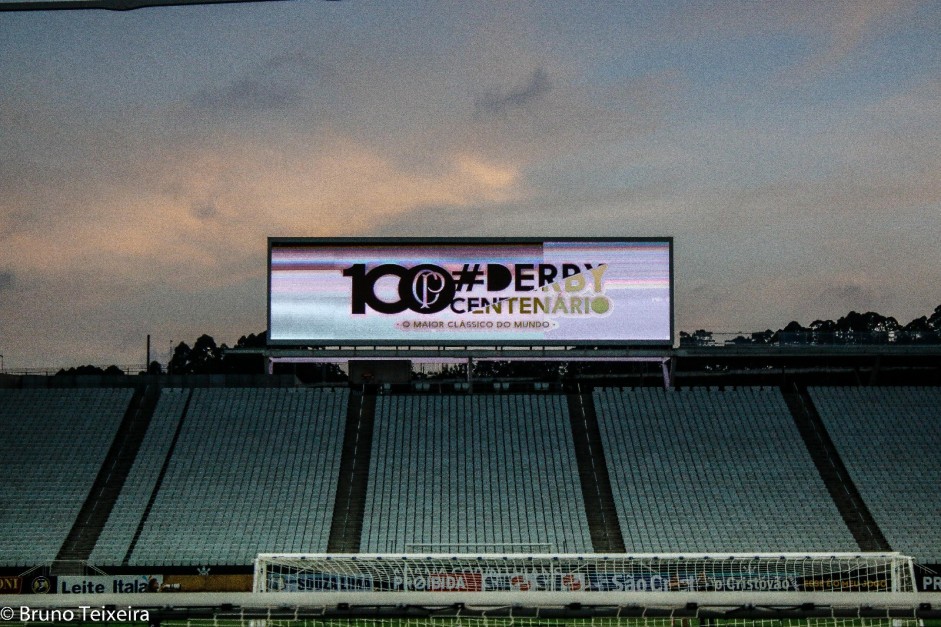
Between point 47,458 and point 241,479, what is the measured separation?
7558 millimetres

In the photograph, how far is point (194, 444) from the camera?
43.2m

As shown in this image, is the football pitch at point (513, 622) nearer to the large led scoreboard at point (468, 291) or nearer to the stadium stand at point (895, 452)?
the stadium stand at point (895, 452)

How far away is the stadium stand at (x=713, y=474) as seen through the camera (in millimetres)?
38469

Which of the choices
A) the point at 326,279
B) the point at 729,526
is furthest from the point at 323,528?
the point at 729,526

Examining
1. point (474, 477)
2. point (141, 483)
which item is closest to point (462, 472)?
point (474, 477)

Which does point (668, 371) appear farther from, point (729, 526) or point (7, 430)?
point (7, 430)

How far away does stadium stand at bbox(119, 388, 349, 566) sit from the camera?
37.8 meters

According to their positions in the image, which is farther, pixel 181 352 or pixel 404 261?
pixel 181 352

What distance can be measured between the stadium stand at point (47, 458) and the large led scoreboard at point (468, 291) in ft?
25.8

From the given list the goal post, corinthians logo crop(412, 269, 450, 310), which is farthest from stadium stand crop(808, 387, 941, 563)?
corinthians logo crop(412, 269, 450, 310)

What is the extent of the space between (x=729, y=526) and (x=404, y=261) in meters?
15.9

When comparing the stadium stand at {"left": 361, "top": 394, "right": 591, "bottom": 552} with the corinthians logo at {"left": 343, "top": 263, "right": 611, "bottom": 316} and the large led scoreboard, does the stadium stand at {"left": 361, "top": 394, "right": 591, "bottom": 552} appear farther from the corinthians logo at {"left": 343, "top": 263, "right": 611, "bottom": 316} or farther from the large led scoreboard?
the corinthians logo at {"left": 343, "top": 263, "right": 611, "bottom": 316}

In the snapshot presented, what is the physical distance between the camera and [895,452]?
4278cm

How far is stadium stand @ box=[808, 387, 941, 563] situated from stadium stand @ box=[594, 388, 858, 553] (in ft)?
5.30
